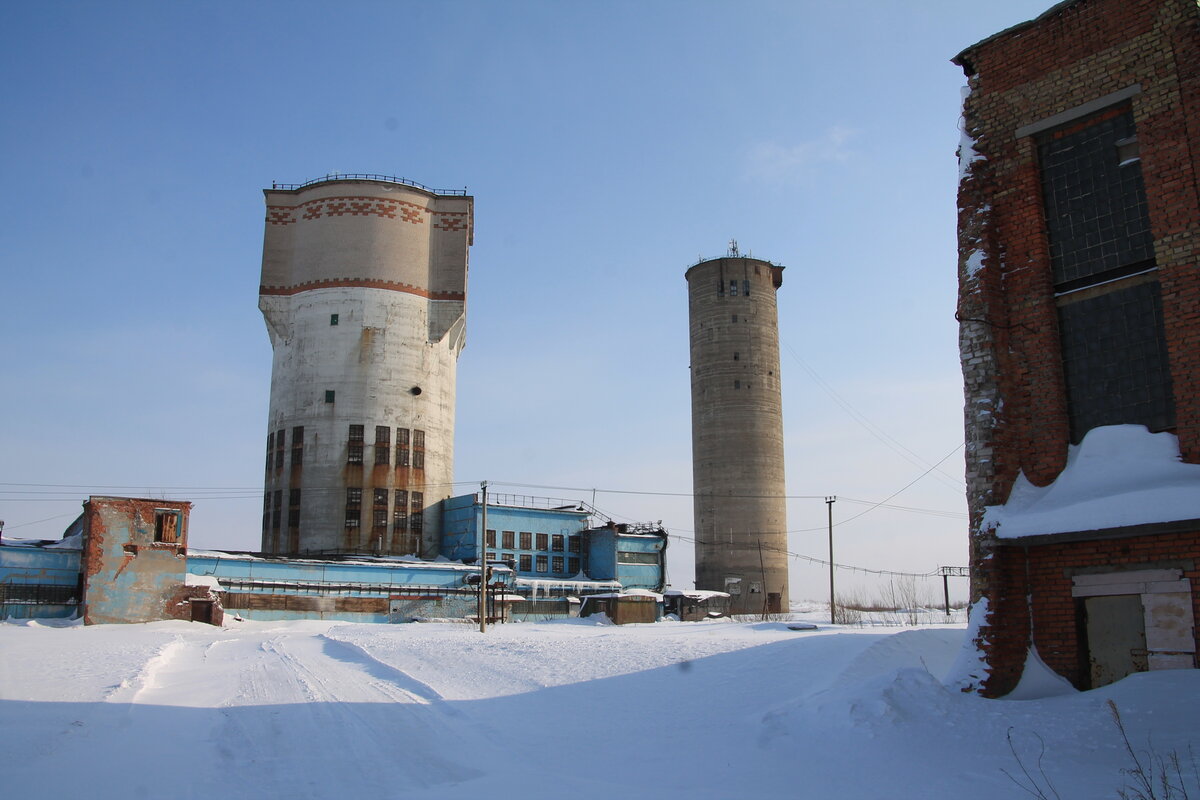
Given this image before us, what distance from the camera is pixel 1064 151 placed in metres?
13.3

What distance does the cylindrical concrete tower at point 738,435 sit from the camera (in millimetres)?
64938

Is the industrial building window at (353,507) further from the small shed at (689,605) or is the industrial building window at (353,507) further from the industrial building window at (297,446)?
the small shed at (689,605)

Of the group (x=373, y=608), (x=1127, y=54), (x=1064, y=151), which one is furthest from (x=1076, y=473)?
(x=373, y=608)

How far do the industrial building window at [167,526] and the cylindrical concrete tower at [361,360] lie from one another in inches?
630

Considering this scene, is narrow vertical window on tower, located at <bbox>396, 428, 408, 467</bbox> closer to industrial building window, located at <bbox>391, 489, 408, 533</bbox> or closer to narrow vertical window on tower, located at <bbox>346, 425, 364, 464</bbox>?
industrial building window, located at <bbox>391, 489, 408, 533</bbox>

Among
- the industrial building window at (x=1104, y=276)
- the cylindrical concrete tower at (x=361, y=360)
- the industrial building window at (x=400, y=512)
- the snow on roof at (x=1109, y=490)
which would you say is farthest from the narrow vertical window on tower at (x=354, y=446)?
the industrial building window at (x=1104, y=276)

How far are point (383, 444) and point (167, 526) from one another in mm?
18699

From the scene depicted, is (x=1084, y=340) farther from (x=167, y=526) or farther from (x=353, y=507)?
(x=353, y=507)

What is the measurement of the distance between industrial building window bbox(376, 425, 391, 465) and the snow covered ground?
42190 millimetres

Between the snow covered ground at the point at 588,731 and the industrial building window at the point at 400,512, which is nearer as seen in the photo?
the snow covered ground at the point at 588,731

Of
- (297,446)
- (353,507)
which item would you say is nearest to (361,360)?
(297,446)

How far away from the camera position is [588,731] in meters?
11.7

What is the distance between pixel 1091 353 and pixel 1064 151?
10.4 ft

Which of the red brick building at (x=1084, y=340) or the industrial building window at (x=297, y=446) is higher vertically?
the industrial building window at (x=297, y=446)
